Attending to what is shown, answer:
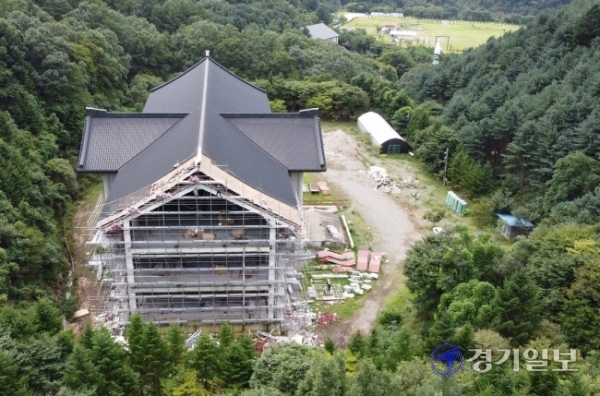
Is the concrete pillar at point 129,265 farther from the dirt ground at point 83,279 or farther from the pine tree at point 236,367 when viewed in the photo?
the pine tree at point 236,367

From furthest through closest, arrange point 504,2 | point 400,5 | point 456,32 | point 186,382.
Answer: point 400,5, point 504,2, point 456,32, point 186,382

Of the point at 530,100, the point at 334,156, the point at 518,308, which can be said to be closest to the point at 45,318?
the point at 518,308

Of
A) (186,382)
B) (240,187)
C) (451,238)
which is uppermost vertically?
(240,187)

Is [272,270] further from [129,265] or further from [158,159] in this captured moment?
[158,159]

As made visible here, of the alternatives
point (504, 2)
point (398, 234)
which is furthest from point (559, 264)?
point (504, 2)

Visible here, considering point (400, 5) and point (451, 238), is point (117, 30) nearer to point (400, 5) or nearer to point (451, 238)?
point (451, 238)

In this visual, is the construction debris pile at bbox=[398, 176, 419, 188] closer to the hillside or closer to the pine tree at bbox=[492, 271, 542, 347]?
the hillside

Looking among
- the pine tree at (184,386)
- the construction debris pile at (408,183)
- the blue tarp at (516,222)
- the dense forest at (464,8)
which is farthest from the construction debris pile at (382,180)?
the dense forest at (464,8)
